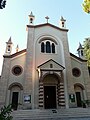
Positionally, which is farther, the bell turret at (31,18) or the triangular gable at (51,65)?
the bell turret at (31,18)

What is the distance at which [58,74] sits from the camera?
58.4ft

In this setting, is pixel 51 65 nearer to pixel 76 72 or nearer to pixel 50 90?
pixel 50 90

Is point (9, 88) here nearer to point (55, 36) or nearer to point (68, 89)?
point (68, 89)

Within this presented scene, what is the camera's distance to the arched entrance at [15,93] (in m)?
17.0

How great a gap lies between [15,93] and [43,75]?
13.3 feet

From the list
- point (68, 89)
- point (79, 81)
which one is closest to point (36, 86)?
point (68, 89)

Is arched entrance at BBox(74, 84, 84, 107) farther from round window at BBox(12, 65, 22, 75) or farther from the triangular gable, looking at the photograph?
round window at BBox(12, 65, 22, 75)

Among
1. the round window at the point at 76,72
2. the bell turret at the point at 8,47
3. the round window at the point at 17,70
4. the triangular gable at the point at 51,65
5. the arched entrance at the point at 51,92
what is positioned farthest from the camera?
the round window at the point at 76,72

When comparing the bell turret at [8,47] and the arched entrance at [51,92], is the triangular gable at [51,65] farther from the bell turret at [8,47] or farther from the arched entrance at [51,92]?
the bell turret at [8,47]

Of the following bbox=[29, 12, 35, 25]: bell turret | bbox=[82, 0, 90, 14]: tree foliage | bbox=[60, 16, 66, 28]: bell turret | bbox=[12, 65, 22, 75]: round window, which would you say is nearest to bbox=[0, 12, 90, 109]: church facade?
bbox=[12, 65, 22, 75]: round window

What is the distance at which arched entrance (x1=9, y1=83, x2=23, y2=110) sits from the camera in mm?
16962

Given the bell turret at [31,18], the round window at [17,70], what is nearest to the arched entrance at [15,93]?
the round window at [17,70]

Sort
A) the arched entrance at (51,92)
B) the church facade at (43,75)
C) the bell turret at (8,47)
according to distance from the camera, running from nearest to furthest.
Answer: the church facade at (43,75) < the arched entrance at (51,92) < the bell turret at (8,47)

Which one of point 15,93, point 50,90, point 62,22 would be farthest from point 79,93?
point 62,22
